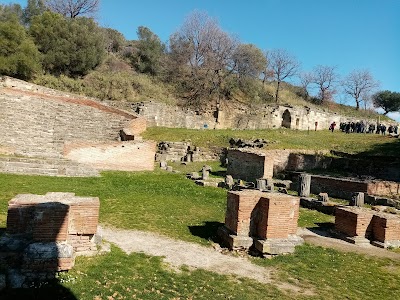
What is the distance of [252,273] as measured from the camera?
6.65 m

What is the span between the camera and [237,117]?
38406mm

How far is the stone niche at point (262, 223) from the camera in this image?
306 inches

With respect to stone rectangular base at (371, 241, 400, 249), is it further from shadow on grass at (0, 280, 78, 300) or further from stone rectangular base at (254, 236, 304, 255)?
shadow on grass at (0, 280, 78, 300)

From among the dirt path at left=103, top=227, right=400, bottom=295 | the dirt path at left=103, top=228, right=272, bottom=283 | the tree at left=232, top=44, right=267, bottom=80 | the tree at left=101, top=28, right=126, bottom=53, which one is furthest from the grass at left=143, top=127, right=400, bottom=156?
the tree at left=101, top=28, right=126, bottom=53

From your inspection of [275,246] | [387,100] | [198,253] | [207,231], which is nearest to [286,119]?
[387,100]

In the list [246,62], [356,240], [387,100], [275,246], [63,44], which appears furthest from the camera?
[387,100]

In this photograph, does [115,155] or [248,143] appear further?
[248,143]

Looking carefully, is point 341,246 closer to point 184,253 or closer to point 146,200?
point 184,253

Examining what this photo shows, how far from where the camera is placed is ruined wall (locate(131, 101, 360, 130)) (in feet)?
102

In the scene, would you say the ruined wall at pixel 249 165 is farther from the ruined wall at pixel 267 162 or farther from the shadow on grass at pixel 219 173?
the shadow on grass at pixel 219 173

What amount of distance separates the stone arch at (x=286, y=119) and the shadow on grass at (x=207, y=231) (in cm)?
3218

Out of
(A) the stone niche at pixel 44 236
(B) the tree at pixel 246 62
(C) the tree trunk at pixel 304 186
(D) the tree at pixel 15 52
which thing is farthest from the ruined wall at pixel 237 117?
(A) the stone niche at pixel 44 236

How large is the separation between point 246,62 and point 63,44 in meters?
20.4

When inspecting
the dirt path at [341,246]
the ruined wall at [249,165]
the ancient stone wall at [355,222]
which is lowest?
the dirt path at [341,246]
